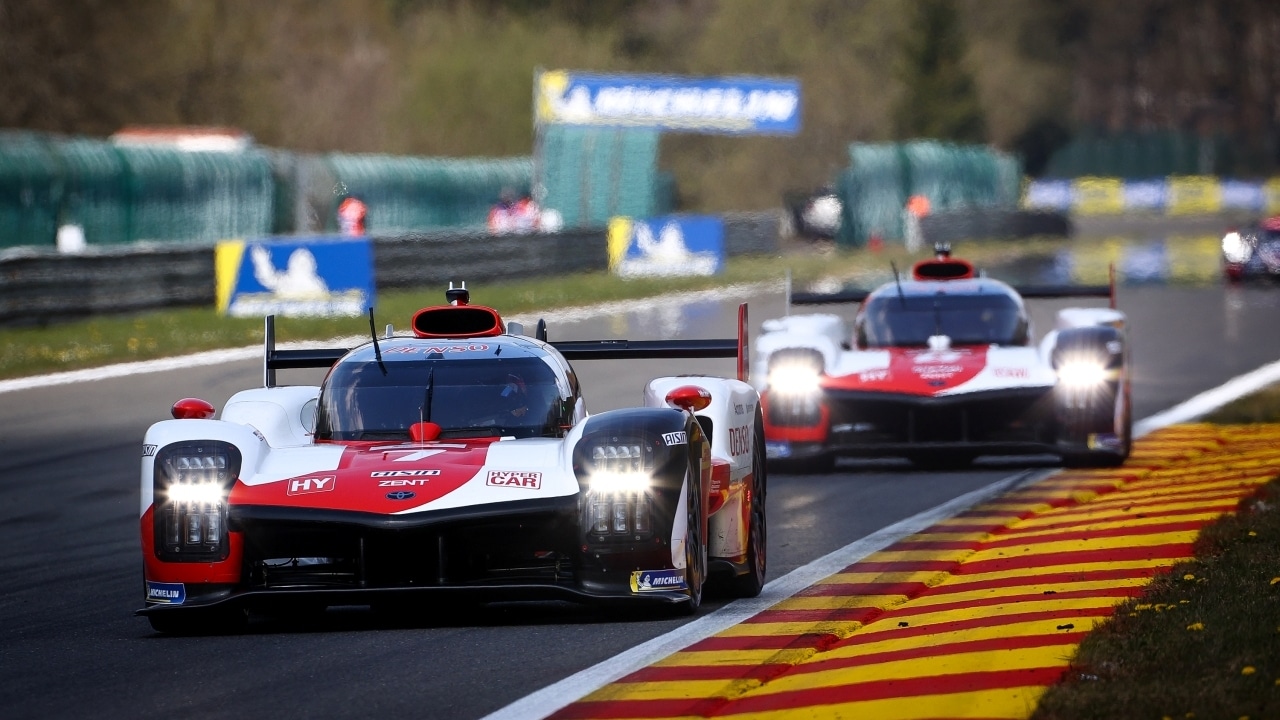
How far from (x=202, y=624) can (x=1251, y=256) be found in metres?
31.4

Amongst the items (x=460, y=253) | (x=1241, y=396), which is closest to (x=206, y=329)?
(x=460, y=253)

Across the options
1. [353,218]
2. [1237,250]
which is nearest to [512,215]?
[353,218]

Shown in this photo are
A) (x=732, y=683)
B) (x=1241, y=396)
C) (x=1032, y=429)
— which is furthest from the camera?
(x=1241, y=396)

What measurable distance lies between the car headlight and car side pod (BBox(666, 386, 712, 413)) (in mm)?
1772

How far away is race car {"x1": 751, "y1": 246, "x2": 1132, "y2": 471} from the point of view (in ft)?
45.6

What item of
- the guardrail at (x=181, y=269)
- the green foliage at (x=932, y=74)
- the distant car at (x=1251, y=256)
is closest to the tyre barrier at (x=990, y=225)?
the distant car at (x=1251, y=256)

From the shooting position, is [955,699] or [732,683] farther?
[732,683]

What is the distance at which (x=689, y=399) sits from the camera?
848 cm

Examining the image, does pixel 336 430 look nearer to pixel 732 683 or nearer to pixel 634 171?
pixel 732 683

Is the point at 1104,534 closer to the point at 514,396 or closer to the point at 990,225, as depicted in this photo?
the point at 514,396

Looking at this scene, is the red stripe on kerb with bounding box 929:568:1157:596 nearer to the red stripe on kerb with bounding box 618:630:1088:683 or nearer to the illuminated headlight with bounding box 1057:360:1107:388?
the red stripe on kerb with bounding box 618:630:1088:683

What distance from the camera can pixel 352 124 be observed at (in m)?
65.1

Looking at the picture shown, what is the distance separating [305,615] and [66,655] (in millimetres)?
1148

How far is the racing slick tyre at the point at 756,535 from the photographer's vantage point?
8836mm
